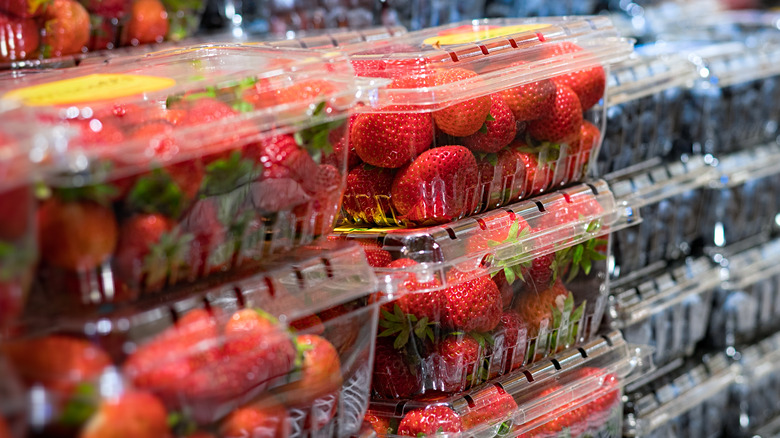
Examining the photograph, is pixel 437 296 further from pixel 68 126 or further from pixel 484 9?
pixel 484 9

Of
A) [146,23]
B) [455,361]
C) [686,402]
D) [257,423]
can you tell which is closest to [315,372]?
[257,423]

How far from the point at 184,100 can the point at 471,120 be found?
43cm

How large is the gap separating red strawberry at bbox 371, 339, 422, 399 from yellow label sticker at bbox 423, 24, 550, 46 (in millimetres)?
475

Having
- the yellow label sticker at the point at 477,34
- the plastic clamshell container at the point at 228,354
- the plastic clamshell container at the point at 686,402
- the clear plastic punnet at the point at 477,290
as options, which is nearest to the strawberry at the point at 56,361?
the plastic clamshell container at the point at 228,354

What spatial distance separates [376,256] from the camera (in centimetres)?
115

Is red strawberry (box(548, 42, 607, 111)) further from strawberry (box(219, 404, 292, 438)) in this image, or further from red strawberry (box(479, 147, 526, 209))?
strawberry (box(219, 404, 292, 438))

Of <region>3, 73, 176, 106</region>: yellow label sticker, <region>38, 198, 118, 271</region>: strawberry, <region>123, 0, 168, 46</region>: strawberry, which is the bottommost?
<region>38, 198, 118, 271</region>: strawberry

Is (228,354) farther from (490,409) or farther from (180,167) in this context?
(490,409)

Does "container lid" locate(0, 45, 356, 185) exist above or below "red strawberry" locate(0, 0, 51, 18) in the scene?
below

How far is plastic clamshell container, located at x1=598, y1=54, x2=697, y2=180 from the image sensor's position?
1.67 m

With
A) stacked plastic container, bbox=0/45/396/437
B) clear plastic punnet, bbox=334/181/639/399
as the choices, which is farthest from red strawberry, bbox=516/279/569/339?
stacked plastic container, bbox=0/45/396/437

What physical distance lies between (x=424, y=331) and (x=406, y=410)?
121 millimetres

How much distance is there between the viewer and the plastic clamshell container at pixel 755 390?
2.10 metres

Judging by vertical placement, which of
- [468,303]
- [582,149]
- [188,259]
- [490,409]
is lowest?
[490,409]
